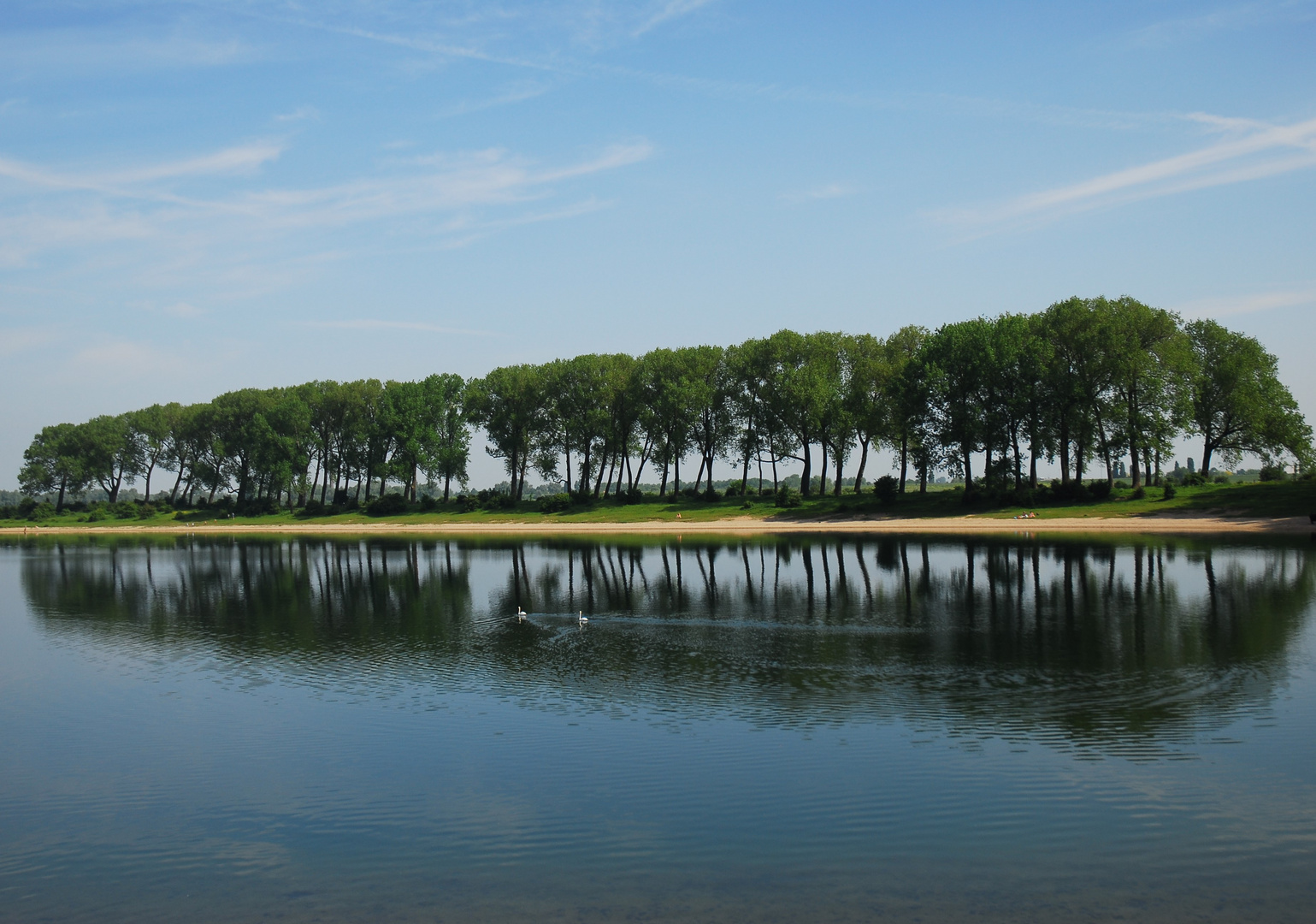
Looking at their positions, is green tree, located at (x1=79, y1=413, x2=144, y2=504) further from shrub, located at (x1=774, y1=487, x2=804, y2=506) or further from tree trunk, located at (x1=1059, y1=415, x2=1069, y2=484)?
tree trunk, located at (x1=1059, y1=415, x2=1069, y2=484)

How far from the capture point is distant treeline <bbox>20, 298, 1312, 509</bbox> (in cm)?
8462

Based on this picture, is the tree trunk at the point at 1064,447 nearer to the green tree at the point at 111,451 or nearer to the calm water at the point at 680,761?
the calm water at the point at 680,761

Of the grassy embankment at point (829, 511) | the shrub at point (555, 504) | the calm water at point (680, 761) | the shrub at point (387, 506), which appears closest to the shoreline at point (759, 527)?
the grassy embankment at point (829, 511)

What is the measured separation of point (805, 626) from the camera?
32062 mm

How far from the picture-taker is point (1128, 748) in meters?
17.5

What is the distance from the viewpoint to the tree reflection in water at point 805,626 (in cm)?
2156

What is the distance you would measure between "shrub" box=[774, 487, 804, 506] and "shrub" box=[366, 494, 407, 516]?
49545 mm

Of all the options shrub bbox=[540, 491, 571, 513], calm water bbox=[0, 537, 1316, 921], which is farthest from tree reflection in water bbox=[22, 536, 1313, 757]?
shrub bbox=[540, 491, 571, 513]

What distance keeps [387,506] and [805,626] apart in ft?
321

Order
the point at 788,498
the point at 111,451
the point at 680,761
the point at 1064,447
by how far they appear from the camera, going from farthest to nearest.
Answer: the point at 111,451
the point at 788,498
the point at 1064,447
the point at 680,761

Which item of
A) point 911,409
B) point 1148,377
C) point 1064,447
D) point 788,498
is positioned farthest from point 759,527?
point 1148,377

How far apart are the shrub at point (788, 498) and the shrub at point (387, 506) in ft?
163

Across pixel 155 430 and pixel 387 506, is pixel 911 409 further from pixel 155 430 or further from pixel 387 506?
pixel 155 430

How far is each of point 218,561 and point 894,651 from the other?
188ft
